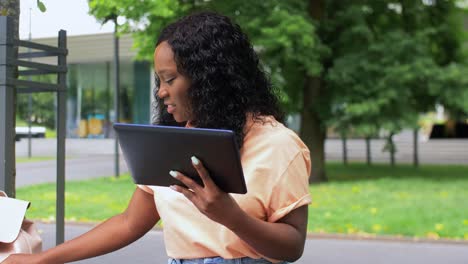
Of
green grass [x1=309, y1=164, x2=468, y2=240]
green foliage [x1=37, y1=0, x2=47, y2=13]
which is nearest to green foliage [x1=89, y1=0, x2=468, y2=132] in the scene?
green grass [x1=309, y1=164, x2=468, y2=240]

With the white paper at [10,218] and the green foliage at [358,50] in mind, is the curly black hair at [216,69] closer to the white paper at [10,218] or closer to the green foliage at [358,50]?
the white paper at [10,218]

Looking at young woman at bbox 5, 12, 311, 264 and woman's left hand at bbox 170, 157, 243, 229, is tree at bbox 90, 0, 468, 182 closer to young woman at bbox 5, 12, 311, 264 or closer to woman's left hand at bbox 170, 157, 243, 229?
young woman at bbox 5, 12, 311, 264

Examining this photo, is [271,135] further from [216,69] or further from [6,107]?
[6,107]

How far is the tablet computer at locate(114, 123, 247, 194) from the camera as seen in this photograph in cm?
130

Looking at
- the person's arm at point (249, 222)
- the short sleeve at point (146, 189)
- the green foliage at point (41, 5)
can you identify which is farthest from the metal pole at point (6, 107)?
the person's arm at point (249, 222)

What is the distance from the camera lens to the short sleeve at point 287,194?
4.93 feet

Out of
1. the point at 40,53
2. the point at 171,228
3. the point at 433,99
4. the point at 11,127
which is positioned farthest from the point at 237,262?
the point at 433,99

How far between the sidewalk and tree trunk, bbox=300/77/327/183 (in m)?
7.56

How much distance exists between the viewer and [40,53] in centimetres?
419

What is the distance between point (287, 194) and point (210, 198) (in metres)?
0.25

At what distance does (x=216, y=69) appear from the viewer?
1.54 meters

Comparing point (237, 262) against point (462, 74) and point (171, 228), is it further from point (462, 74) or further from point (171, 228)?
point (462, 74)

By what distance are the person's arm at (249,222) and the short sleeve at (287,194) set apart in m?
0.02

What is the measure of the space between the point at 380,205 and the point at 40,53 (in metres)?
7.14
